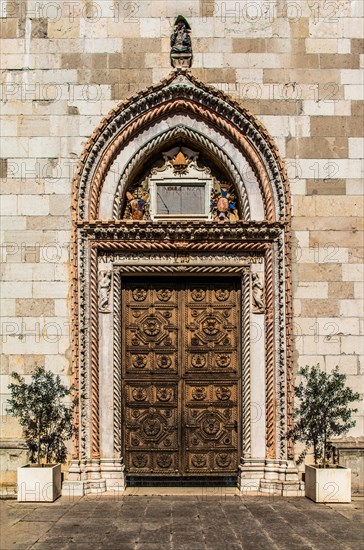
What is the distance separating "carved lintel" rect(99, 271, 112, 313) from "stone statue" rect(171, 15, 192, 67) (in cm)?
331

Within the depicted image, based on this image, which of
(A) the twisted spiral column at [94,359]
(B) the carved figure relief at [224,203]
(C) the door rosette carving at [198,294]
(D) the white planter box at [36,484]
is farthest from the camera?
(B) the carved figure relief at [224,203]

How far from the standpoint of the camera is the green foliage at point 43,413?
9.30 metres

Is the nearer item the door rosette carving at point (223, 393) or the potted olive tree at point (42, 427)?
the potted olive tree at point (42, 427)

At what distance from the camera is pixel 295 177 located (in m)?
10.0

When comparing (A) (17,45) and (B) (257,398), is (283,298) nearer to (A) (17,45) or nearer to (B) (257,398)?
(B) (257,398)

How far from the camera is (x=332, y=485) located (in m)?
9.11

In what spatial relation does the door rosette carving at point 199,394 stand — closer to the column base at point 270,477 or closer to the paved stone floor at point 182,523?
the column base at point 270,477

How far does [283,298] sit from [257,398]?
1.51 m

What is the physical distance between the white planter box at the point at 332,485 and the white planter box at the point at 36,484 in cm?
356

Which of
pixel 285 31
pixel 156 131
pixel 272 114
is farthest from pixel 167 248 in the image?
pixel 285 31

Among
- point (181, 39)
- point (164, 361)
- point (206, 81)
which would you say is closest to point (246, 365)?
point (164, 361)

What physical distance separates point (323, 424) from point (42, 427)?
3.97 meters

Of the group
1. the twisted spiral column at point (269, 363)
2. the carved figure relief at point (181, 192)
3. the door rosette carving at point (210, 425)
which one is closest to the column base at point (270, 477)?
the twisted spiral column at point (269, 363)

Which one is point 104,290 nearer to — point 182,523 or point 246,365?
point 246,365
